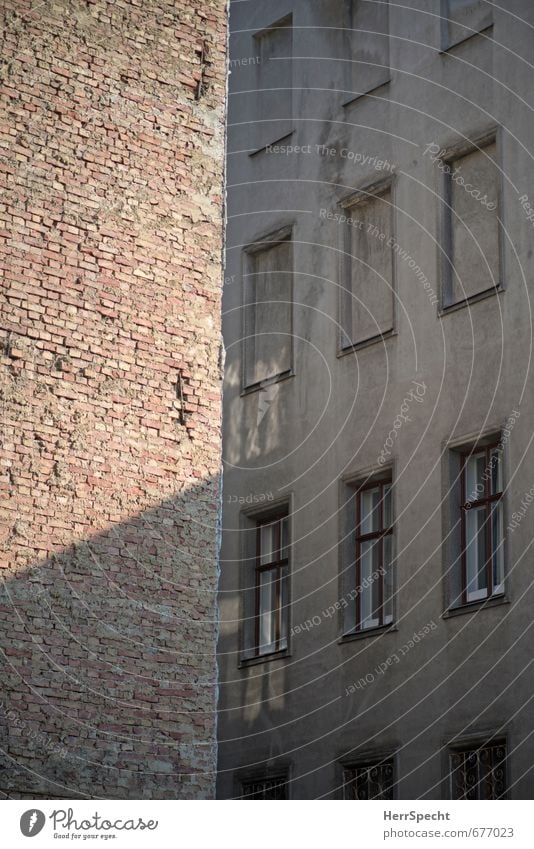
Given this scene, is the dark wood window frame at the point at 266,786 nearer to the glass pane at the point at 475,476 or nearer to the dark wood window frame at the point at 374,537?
the dark wood window frame at the point at 374,537

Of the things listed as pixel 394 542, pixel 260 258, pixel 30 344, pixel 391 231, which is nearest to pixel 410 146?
pixel 391 231

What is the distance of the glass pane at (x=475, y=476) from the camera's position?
21984mm

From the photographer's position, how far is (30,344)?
15203 millimetres

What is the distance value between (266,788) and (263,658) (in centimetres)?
195

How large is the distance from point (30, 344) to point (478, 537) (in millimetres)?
8651

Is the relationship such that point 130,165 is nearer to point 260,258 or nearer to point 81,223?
point 81,223

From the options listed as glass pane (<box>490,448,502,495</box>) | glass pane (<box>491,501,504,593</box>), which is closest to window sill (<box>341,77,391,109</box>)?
glass pane (<box>490,448,502,495</box>)

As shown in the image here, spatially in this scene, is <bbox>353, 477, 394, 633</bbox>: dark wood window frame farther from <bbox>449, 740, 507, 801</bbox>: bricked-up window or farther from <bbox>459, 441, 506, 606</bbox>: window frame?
<bbox>449, 740, 507, 801</bbox>: bricked-up window

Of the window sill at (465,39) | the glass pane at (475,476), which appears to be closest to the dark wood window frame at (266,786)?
the glass pane at (475,476)

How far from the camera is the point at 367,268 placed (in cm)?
2472

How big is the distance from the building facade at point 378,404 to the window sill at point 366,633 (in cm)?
5

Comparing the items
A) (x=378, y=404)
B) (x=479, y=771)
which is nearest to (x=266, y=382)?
(x=378, y=404)

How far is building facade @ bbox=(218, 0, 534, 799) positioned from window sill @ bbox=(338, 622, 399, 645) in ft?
0.15

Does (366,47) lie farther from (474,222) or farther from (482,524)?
(482,524)
